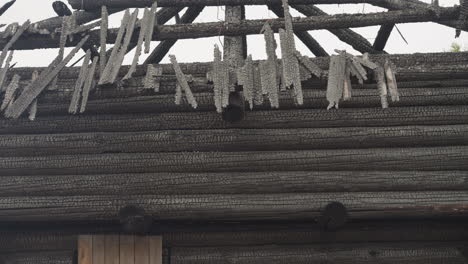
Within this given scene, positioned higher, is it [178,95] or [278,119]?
[178,95]

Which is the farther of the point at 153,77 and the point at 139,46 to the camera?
the point at 139,46

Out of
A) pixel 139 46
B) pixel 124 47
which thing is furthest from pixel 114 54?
pixel 139 46

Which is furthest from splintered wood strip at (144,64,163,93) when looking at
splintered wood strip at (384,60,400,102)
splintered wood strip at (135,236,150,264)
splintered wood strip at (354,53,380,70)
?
splintered wood strip at (384,60,400,102)

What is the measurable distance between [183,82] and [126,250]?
186 centimetres

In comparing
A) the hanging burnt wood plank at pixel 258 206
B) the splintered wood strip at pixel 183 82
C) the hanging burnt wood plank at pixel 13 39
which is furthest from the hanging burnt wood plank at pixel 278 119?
the hanging burnt wood plank at pixel 13 39

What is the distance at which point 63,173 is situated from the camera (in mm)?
5570

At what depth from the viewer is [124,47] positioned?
5.74 meters

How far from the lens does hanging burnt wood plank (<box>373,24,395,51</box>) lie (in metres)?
6.83

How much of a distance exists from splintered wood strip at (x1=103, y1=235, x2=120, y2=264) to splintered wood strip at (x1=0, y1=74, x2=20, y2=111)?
A: 167cm

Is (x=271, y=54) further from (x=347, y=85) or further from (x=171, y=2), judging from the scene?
(x=171, y=2)

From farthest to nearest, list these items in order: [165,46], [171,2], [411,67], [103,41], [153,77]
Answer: [165,46] < [171,2] < [103,41] < [411,67] < [153,77]

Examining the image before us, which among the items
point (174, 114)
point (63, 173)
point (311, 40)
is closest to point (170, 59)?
point (174, 114)

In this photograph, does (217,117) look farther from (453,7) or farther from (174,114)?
(453,7)

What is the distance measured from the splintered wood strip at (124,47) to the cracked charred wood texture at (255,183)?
1019 millimetres
